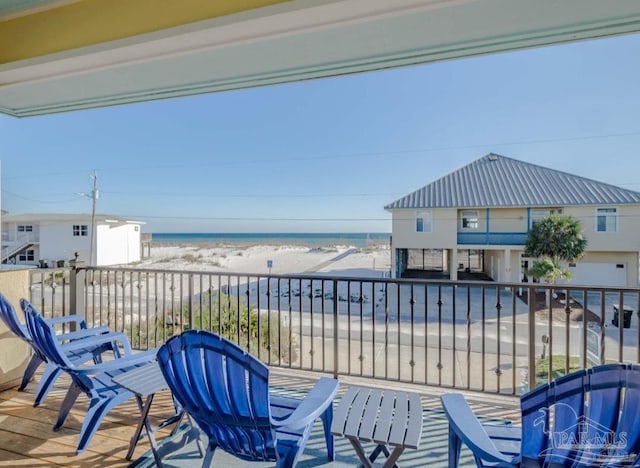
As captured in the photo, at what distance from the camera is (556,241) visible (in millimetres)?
12664

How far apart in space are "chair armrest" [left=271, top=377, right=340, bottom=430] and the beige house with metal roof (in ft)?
42.7

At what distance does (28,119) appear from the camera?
→ 313cm

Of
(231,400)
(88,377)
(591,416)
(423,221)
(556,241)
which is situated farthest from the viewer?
(423,221)

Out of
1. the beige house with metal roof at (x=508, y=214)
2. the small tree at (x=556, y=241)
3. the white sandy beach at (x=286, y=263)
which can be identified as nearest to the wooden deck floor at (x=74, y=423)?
the white sandy beach at (x=286, y=263)

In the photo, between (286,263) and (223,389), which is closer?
(223,389)

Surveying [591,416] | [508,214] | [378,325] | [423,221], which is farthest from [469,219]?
[591,416]

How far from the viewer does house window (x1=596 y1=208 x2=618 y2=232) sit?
12234mm

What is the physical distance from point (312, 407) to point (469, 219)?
1414cm

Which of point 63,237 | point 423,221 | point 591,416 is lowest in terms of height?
point 591,416

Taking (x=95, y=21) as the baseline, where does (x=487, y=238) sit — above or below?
below

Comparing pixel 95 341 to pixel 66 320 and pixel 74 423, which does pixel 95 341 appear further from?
pixel 66 320

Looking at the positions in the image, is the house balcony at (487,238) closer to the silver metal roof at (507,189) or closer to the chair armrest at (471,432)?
the silver metal roof at (507,189)

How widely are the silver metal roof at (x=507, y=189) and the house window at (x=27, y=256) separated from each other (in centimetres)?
1750

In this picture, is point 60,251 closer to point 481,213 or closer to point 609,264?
point 481,213
